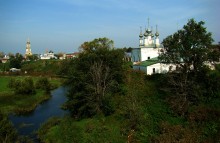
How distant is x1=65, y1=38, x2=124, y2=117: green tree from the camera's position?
30348 millimetres

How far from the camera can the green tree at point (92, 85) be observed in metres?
30.3

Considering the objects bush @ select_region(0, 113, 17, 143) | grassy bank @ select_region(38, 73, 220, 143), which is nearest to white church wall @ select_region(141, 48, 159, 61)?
grassy bank @ select_region(38, 73, 220, 143)

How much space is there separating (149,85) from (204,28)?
33.8 ft

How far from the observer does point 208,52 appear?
2928 cm

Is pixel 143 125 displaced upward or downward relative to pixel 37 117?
upward

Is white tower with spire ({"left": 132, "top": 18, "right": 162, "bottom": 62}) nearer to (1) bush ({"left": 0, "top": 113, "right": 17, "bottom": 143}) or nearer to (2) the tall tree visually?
(2) the tall tree

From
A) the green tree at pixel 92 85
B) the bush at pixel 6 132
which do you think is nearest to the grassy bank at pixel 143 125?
the green tree at pixel 92 85

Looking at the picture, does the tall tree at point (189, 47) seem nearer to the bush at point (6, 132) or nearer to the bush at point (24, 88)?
the bush at point (6, 132)

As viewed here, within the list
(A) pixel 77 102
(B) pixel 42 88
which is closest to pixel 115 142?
(A) pixel 77 102

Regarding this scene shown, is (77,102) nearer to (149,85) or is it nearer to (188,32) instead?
(149,85)

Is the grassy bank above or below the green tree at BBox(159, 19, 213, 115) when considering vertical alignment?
below

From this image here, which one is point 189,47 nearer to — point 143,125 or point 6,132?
point 143,125

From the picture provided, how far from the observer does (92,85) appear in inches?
1259

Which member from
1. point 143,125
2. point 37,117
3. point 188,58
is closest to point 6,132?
point 143,125
